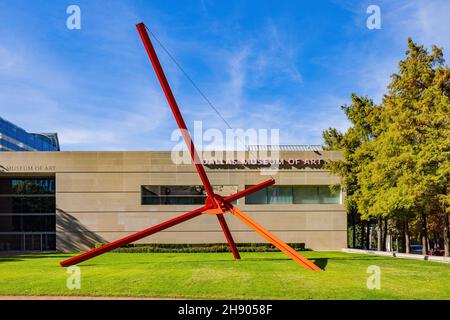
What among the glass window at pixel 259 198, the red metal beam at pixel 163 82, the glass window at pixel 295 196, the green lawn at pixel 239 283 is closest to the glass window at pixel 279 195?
the glass window at pixel 295 196

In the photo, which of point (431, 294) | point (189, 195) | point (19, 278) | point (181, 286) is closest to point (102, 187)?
point (189, 195)

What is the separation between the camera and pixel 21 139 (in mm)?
95062

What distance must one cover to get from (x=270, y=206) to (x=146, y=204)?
36.0 feet

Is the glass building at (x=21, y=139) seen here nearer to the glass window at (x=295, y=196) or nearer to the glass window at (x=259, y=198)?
the glass window at (x=259, y=198)

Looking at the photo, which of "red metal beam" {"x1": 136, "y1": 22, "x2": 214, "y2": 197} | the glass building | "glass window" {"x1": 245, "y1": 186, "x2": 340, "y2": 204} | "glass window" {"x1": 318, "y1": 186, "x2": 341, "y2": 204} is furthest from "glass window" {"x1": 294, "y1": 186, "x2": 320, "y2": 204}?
the glass building

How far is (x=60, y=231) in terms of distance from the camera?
32.0 m

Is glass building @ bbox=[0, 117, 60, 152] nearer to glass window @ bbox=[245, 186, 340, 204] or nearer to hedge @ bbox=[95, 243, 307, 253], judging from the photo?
hedge @ bbox=[95, 243, 307, 253]

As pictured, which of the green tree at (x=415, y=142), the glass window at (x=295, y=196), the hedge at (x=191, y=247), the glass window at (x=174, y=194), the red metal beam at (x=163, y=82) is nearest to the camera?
the red metal beam at (x=163, y=82)

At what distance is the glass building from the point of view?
84.6 meters

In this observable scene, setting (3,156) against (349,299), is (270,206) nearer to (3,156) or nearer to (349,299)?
(349,299)

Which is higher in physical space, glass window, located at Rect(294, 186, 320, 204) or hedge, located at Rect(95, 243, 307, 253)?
glass window, located at Rect(294, 186, 320, 204)

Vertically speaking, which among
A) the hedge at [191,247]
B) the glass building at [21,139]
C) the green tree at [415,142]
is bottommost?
the hedge at [191,247]

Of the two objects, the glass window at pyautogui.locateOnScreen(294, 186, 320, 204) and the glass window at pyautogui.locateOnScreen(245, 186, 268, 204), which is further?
the glass window at pyautogui.locateOnScreen(294, 186, 320, 204)

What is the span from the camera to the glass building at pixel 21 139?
3329 inches
